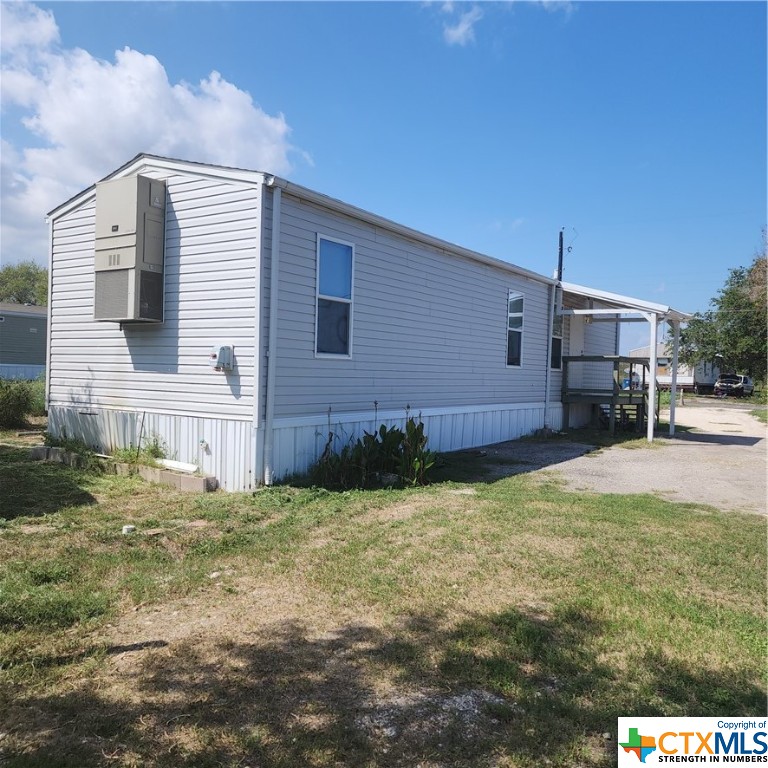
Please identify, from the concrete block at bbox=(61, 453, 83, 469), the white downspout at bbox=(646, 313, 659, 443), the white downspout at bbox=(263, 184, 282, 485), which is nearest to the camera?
the white downspout at bbox=(263, 184, 282, 485)

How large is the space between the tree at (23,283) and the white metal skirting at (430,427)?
52.9m

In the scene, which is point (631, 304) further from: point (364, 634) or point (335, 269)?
point (364, 634)

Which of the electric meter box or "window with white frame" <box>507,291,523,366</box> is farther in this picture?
"window with white frame" <box>507,291,523,366</box>

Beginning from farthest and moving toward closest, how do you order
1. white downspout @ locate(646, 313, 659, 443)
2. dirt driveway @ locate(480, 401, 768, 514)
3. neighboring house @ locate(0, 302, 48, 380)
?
neighboring house @ locate(0, 302, 48, 380), white downspout @ locate(646, 313, 659, 443), dirt driveway @ locate(480, 401, 768, 514)

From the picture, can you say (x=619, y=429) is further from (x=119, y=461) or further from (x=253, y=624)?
(x=253, y=624)

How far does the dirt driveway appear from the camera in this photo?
7.50m

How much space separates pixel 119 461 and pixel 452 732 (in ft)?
21.2

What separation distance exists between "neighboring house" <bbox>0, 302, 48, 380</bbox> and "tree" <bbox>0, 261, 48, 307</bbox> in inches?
1266

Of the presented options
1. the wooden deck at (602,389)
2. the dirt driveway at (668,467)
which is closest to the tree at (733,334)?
the wooden deck at (602,389)

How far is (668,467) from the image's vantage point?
31.4 ft

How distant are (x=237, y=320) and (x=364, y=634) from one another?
174 inches

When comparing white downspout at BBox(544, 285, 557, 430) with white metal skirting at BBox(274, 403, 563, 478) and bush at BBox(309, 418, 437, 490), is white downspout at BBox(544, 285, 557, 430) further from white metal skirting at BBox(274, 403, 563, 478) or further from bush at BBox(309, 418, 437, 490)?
bush at BBox(309, 418, 437, 490)

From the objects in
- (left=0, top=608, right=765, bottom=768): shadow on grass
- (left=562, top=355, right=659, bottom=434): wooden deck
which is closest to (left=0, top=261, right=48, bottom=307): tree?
(left=562, top=355, right=659, bottom=434): wooden deck

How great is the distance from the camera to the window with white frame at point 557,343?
14148 millimetres
